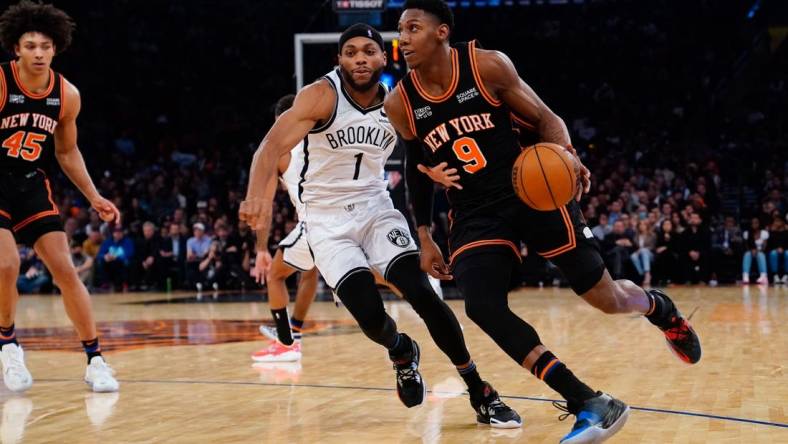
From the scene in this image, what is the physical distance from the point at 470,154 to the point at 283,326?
320 centimetres

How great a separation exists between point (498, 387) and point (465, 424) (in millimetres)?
1030

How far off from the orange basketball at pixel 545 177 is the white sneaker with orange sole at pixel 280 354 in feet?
11.0

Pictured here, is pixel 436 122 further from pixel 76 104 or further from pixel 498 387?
pixel 76 104

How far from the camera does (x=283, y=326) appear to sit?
23.6ft

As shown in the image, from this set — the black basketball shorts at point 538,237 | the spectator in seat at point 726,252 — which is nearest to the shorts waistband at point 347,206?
the black basketball shorts at point 538,237

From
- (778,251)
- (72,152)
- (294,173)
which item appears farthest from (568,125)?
(72,152)

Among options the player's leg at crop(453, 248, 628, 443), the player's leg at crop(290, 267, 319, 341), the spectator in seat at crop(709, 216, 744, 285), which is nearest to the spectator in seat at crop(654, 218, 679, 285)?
the spectator in seat at crop(709, 216, 744, 285)

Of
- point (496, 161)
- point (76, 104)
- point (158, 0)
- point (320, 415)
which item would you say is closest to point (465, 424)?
point (320, 415)

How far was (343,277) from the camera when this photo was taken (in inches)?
197

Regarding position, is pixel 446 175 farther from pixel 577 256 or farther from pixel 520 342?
pixel 520 342

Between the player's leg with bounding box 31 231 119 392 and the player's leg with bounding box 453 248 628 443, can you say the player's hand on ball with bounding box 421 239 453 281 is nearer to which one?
the player's leg with bounding box 453 248 628 443

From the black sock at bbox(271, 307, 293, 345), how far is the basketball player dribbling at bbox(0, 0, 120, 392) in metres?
1.53

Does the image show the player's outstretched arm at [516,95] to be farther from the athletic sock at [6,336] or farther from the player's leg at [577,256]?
the athletic sock at [6,336]

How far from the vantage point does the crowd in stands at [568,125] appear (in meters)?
16.1
